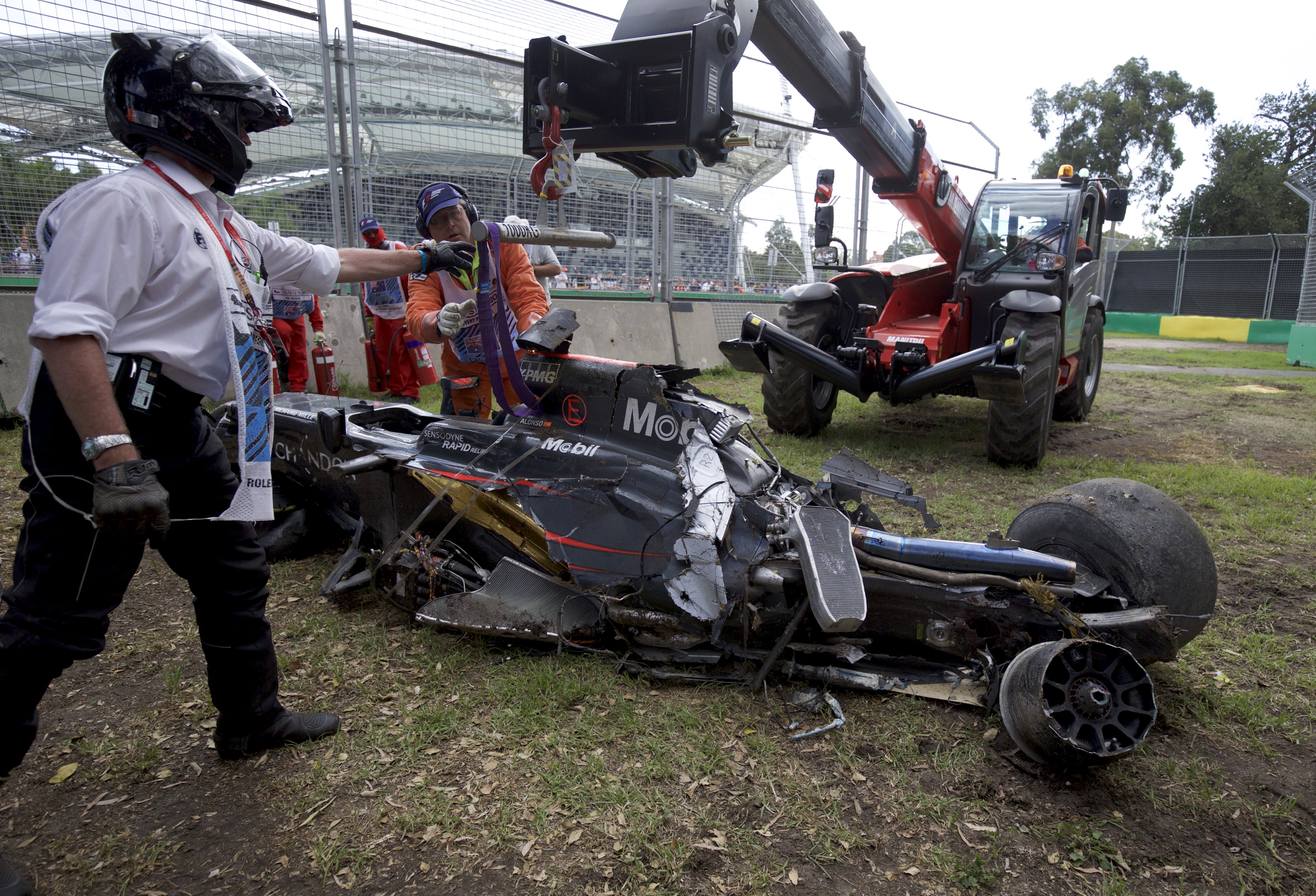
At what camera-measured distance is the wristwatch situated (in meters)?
1.82

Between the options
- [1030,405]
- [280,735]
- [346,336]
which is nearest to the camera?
[280,735]

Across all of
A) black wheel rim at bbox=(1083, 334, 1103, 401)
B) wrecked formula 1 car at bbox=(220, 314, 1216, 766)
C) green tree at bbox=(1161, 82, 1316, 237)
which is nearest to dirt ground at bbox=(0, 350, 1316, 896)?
wrecked formula 1 car at bbox=(220, 314, 1216, 766)

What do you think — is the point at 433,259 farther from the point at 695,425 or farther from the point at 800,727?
the point at 800,727

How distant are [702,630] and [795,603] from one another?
0.36 m

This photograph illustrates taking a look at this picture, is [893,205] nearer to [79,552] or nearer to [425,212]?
[425,212]

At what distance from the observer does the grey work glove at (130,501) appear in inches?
71.4

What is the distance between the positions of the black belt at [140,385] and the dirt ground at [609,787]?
1251 millimetres

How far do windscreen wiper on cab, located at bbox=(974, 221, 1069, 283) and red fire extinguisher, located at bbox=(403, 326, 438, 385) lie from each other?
509 cm

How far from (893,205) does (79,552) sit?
648 cm

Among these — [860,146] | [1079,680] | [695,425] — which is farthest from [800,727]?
[860,146]

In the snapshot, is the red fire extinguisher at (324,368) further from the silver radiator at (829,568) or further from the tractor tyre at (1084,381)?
the tractor tyre at (1084,381)

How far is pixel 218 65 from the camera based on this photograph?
7.02 feet

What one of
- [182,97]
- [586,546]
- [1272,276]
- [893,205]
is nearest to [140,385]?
[182,97]

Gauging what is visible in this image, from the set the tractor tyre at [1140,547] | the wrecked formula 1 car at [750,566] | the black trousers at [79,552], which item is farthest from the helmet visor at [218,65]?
the tractor tyre at [1140,547]
